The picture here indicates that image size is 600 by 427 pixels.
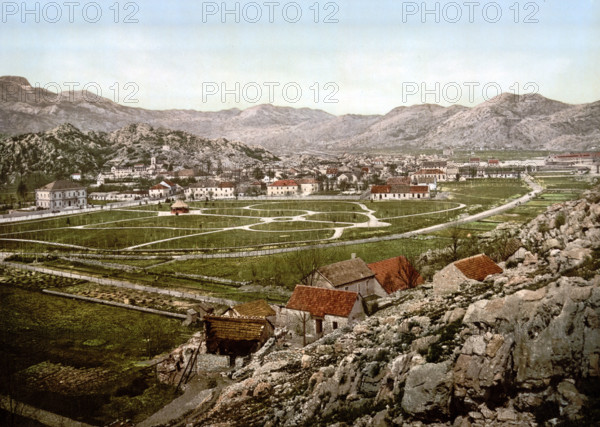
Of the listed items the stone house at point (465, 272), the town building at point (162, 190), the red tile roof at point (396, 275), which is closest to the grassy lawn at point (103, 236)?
the red tile roof at point (396, 275)

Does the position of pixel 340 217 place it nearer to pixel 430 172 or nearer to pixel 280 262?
pixel 280 262

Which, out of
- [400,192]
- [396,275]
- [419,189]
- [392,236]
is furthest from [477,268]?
[400,192]

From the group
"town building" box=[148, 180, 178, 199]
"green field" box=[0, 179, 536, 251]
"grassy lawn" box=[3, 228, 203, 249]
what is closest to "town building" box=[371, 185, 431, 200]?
"green field" box=[0, 179, 536, 251]

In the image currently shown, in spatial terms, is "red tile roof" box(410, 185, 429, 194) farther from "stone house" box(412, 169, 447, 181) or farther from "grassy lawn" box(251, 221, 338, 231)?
"grassy lawn" box(251, 221, 338, 231)

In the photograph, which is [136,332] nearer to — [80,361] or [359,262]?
[80,361]

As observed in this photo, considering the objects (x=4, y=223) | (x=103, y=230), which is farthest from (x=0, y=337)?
(x=4, y=223)
